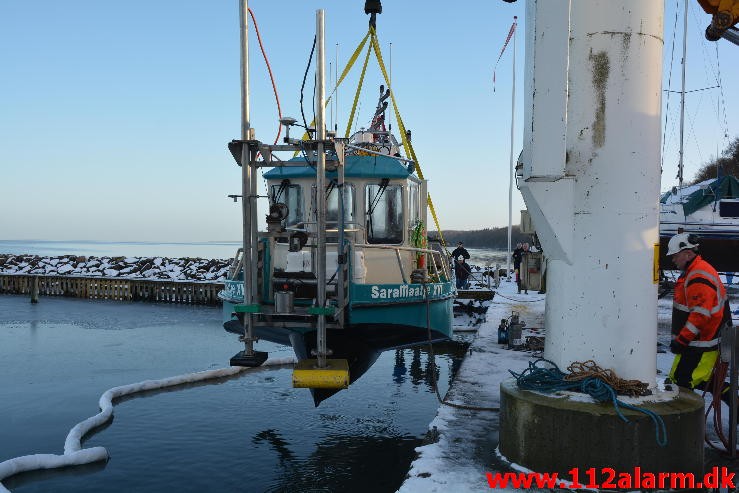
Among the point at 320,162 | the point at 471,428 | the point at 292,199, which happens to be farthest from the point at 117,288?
the point at 471,428

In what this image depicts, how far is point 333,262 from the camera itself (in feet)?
30.2

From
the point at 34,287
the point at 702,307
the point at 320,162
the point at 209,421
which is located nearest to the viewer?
the point at 702,307

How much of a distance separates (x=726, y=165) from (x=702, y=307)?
6226 centimetres

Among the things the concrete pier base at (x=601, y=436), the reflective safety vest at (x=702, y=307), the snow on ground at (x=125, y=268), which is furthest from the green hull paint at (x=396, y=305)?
the snow on ground at (x=125, y=268)

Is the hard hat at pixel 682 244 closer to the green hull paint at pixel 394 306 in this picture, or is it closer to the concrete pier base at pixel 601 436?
the concrete pier base at pixel 601 436

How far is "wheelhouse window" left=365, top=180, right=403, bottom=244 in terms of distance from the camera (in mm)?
10305

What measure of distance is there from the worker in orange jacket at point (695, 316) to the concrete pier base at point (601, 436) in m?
0.87

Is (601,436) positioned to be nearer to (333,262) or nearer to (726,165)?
(333,262)

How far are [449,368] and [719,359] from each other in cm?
965

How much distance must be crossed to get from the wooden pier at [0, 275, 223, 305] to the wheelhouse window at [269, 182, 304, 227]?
58.6 feet

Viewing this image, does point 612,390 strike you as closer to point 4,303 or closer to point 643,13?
point 643,13

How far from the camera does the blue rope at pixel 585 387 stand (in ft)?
14.8

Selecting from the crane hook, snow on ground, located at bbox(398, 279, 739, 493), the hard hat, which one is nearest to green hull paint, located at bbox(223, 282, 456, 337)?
snow on ground, located at bbox(398, 279, 739, 493)

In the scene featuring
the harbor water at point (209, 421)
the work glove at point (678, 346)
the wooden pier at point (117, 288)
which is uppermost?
the work glove at point (678, 346)
